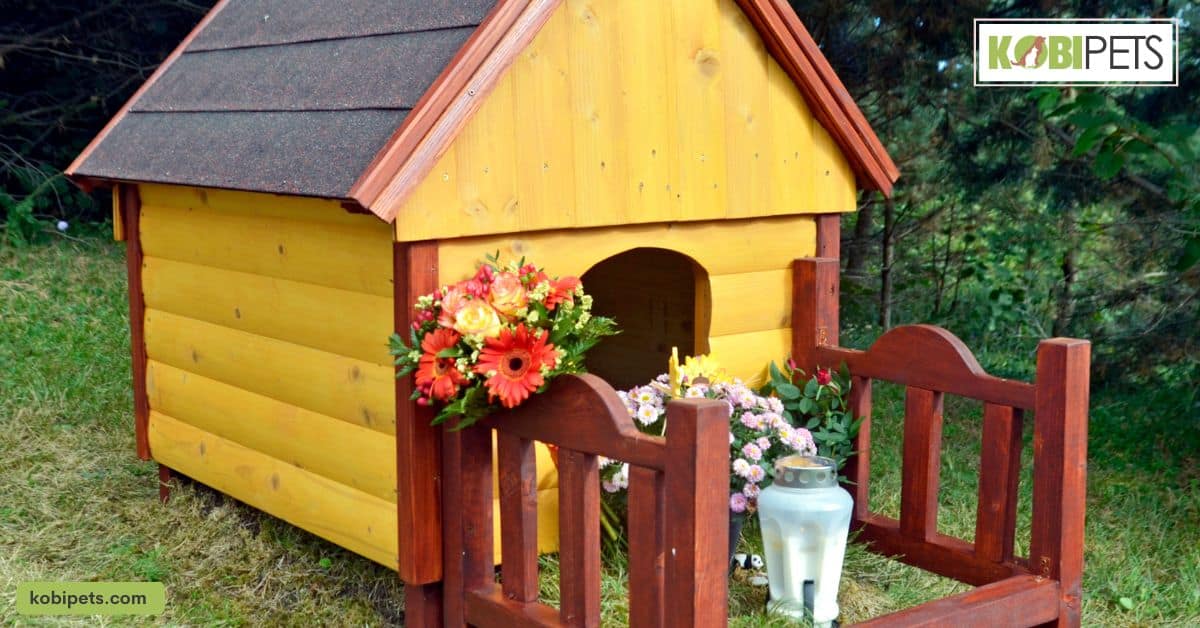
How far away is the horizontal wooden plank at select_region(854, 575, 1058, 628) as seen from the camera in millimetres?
2613

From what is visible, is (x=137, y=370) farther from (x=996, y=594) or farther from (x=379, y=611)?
(x=996, y=594)

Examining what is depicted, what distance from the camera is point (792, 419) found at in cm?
346

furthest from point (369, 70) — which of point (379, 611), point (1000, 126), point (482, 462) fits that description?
point (1000, 126)

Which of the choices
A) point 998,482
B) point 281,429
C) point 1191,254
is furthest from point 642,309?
point 1191,254

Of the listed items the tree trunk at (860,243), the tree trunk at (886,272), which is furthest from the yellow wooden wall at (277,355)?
the tree trunk at (860,243)

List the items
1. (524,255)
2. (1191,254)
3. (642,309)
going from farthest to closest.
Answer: (642,309)
(1191,254)
(524,255)

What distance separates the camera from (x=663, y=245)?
10.6 ft

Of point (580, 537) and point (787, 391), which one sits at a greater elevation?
point (787, 391)

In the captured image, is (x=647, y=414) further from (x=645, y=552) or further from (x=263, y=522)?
(x=263, y=522)

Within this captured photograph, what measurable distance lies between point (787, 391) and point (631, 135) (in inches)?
34.6

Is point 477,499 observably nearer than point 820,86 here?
Yes

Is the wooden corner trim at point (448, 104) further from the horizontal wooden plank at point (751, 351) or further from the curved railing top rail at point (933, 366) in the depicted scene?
the curved railing top rail at point (933, 366)

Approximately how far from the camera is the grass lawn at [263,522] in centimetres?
350

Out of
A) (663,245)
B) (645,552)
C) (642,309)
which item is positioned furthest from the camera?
(642,309)
